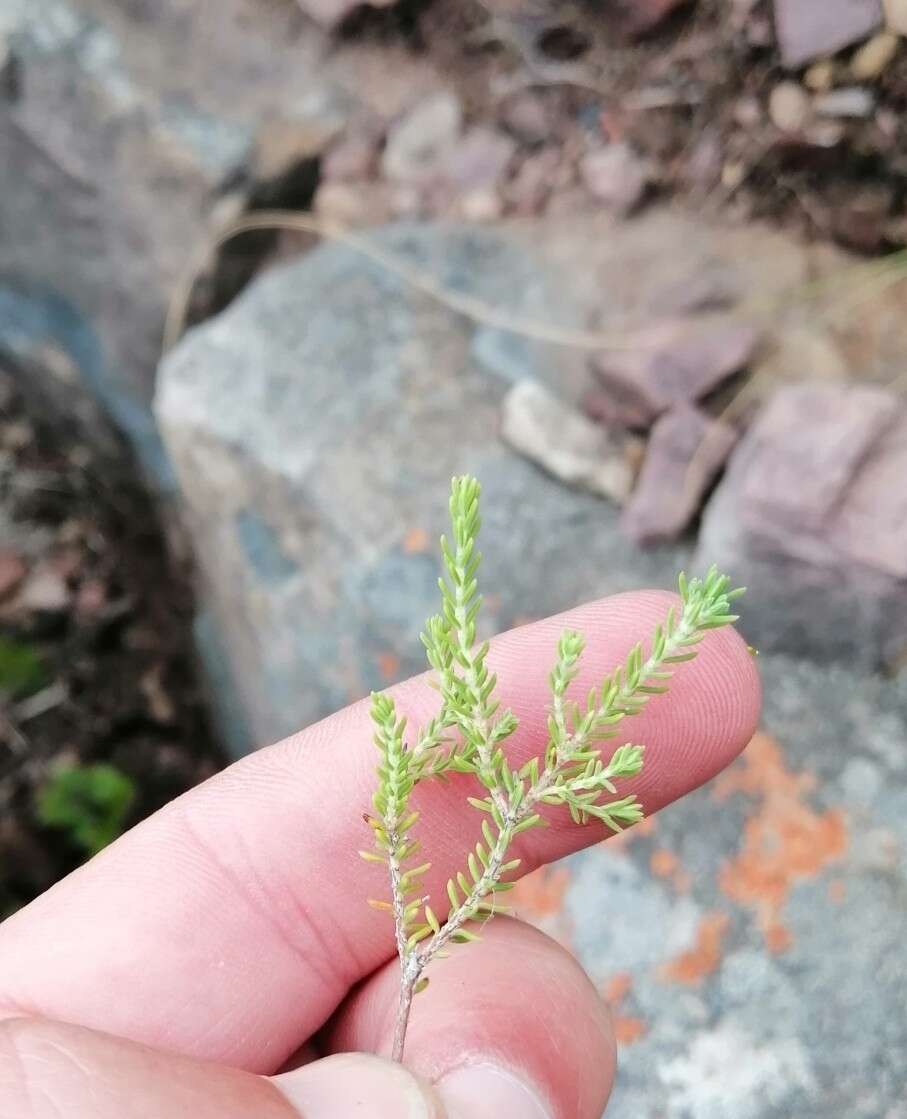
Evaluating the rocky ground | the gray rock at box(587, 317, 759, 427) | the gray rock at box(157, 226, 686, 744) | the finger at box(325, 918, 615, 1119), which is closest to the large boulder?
the gray rock at box(157, 226, 686, 744)

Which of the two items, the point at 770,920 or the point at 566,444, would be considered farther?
the point at 566,444

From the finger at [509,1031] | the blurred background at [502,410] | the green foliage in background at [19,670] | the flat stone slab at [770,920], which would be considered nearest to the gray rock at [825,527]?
the blurred background at [502,410]

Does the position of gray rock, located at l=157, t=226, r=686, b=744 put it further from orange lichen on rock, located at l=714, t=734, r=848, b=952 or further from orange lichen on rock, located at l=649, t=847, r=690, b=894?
orange lichen on rock, located at l=649, t=847, r=690, b=894

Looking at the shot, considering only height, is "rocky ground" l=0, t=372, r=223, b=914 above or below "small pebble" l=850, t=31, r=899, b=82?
below

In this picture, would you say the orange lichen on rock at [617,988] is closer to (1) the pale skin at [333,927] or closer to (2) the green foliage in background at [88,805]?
(1) the pale skin at [333,927]

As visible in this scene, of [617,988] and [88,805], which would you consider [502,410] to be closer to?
[617,988]

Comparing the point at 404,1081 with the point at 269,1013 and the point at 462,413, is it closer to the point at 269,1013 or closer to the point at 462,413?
the point at 269,1013

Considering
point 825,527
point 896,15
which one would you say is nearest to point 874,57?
point 896,15
